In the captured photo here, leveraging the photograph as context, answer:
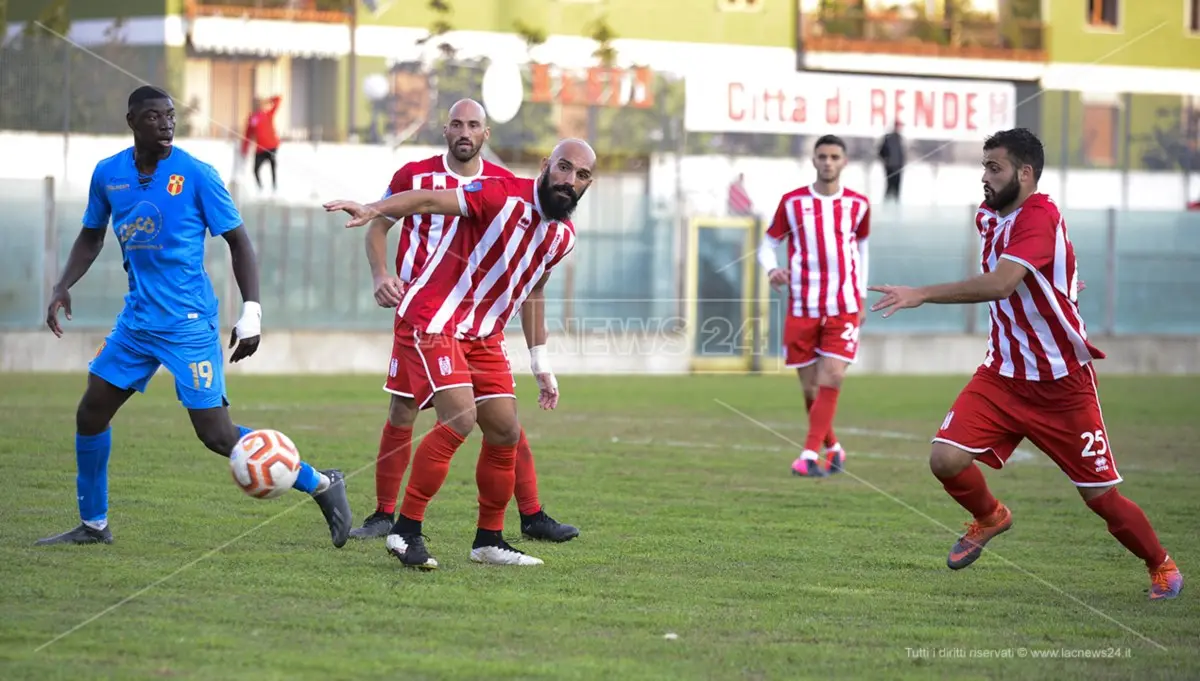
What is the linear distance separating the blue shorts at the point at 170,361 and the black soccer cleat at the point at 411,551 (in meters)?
1.11

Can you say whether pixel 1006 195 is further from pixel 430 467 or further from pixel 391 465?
pixel 391 465

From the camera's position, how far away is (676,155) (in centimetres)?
2867

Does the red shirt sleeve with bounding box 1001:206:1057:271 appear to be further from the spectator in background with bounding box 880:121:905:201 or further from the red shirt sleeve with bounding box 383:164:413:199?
the spectator in background with bounding box 880:121:905:201

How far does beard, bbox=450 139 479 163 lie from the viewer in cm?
970

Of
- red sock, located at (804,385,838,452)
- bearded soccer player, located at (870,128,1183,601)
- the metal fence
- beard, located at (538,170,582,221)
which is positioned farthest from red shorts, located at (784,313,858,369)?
the metal fence

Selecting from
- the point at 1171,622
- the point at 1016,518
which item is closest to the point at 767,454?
the point at 1016,518

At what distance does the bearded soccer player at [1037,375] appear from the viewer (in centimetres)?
816

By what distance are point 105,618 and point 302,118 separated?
26.7 metres

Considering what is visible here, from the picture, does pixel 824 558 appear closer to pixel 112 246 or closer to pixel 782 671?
pixel 782 671

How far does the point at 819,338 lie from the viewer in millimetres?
13922

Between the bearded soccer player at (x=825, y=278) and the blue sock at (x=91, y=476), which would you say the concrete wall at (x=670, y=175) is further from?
the blue sock at (x=91, y=476)

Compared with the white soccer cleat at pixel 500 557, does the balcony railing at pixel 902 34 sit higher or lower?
higher

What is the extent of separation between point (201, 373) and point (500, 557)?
1.73 m

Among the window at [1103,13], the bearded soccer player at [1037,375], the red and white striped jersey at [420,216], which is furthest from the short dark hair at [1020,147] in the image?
the window at [1103,13]
